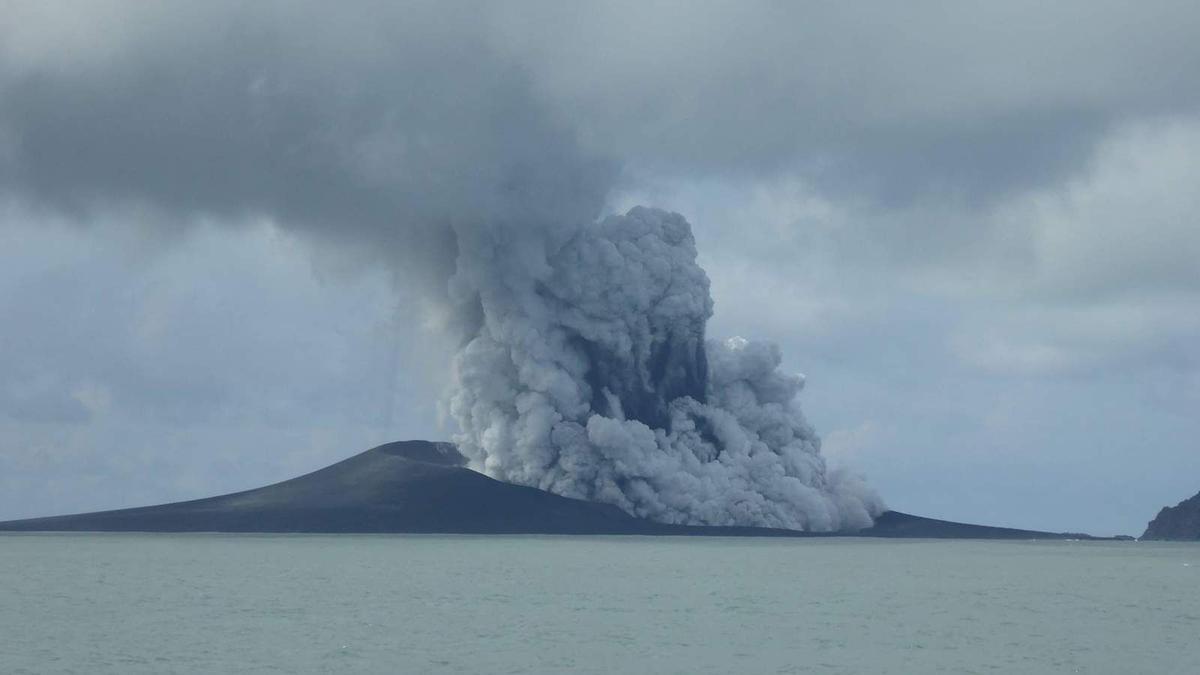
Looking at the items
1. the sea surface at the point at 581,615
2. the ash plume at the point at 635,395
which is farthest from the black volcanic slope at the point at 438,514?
the sea surface at the point at 581,615

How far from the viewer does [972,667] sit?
54625mm

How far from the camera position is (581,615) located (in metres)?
71.6

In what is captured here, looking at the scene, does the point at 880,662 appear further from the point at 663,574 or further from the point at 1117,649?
the point at 663,574

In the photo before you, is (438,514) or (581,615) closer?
(581,615)

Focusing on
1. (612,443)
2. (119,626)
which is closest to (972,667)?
(119,626)

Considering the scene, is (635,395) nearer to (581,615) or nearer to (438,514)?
(438,514)

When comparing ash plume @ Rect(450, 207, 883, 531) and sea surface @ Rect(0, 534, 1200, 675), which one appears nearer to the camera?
sea surface @ Rect(0, 534, 1200, 675)

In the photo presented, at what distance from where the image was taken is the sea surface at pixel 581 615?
5500 cm

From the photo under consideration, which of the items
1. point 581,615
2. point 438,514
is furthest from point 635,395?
point 581,615

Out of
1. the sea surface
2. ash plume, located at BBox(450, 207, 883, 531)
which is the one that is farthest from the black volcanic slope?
the sea surface

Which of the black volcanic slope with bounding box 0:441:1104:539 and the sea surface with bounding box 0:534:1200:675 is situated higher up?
the black volcanic slope with bounding box 0:441:1104:539

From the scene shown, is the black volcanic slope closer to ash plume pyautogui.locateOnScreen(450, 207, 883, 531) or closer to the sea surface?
ash plume pyautogui.locateOnScreen(450, 207, 883, 531)

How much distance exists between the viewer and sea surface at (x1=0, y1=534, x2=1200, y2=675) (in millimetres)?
55000

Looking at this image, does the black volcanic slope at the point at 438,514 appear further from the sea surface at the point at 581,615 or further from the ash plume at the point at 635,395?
the sea surface at the point at 581,615
